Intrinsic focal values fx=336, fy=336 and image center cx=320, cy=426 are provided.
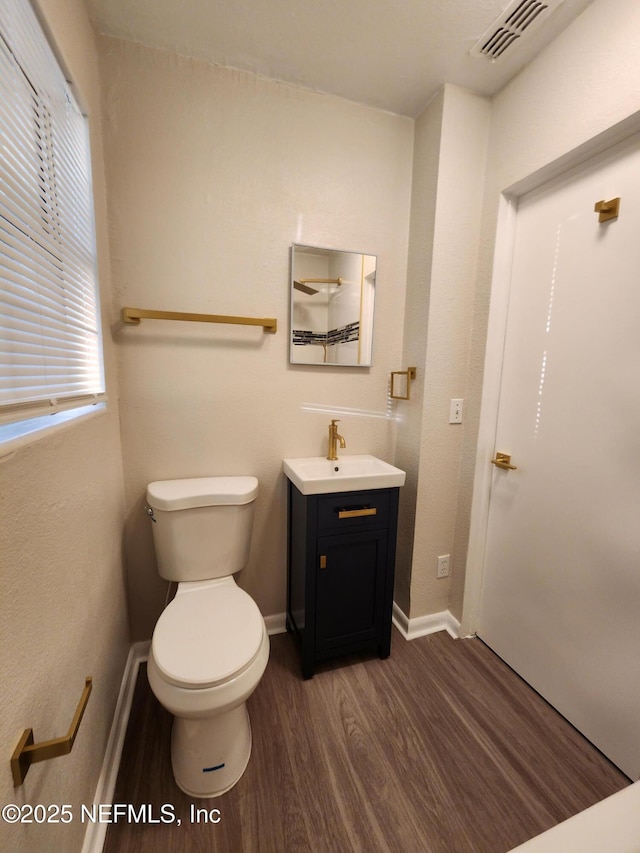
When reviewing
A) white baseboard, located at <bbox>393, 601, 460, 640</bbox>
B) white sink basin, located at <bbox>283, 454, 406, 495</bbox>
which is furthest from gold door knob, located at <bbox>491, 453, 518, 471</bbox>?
white baseboard, located at <bbox>393, 601, 460, 640</bbox>

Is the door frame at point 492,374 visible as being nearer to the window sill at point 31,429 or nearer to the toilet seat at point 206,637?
the toilet seat at point 206,637

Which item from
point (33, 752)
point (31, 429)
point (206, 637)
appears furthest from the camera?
point (206, 637)

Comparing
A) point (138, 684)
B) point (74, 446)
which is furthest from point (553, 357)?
point (138, 684)

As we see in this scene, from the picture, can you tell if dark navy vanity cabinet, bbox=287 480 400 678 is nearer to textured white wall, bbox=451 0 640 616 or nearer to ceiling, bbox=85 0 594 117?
textured white wall, bbox=451 0 640 616

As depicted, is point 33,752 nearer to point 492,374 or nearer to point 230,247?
point 230,247

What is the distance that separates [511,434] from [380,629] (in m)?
1.07

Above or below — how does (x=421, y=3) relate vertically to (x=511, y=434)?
above

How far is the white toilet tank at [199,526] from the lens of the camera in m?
1.33

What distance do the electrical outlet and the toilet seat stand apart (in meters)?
1.00

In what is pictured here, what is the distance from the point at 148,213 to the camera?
133 cm

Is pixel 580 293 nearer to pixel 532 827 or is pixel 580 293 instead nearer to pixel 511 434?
pixel 511 434

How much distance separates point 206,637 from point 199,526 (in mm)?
411

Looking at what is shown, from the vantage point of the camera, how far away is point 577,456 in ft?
4.02

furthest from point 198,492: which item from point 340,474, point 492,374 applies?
point 492,374
